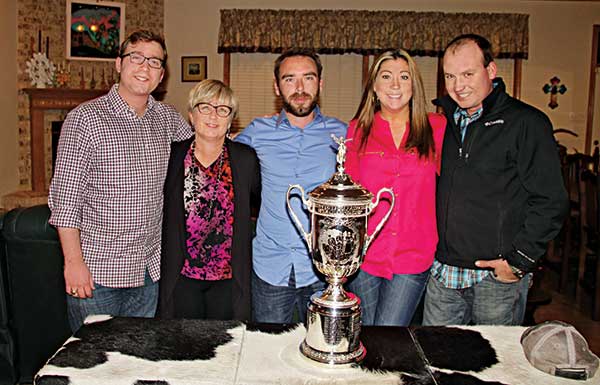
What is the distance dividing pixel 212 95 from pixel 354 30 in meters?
6.28

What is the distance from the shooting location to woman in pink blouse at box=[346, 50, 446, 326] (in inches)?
92.2

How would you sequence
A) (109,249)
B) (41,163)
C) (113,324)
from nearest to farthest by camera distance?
1. (113,324)
2. (109,249)
3. (41,163)

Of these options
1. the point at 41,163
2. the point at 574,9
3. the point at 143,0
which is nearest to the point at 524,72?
the point at 574,9

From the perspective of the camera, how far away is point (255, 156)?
8.34ft

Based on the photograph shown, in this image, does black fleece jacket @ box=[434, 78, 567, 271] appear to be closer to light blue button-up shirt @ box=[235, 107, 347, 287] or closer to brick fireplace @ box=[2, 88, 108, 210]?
light blue button-up shirt @ box=[235, 107, 347, 287]

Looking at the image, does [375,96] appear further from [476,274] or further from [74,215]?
[74,215]

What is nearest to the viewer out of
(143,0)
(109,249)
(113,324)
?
(113,324)

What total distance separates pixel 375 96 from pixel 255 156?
21.0 inches

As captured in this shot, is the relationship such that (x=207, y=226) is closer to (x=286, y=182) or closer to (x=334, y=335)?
(x=286, y=182)

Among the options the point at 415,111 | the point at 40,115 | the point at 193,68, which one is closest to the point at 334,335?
the point at 415,111

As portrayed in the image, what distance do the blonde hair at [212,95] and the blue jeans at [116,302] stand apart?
2.38ft

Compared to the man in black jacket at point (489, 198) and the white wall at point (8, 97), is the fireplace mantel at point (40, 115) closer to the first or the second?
the white wall at point (8, 97)

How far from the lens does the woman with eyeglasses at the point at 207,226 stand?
7.93 ft

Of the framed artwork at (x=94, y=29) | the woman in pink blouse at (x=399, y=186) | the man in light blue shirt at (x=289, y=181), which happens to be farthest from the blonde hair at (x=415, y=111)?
the framed artwork at (x=94, y=29)
